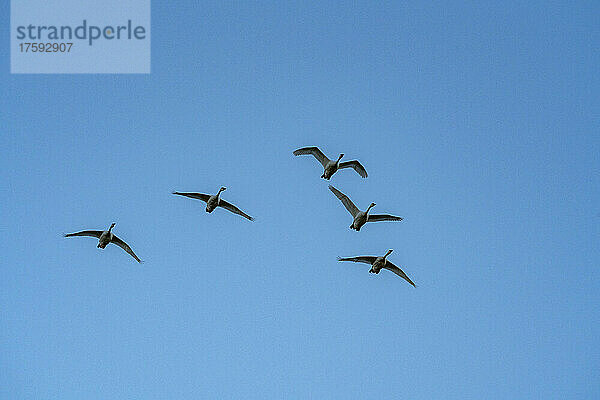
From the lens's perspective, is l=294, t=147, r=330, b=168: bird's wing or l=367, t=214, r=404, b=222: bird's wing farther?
l=294, t=147, r=330, b=168: bird's wing

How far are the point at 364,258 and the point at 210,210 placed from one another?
5.54 m

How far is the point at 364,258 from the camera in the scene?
1241 inches

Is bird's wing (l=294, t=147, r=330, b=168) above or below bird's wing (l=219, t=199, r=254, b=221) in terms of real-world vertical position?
above

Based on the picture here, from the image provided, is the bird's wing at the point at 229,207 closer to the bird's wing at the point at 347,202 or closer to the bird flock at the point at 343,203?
the bird flock at the point at 343,203

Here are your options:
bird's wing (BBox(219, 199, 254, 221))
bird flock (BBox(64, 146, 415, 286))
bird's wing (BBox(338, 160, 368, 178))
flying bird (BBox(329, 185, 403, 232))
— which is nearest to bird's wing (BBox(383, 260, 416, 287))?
bird flock (BBox(64, 146, 415, 286))

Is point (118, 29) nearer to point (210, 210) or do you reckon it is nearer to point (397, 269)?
point (210, 210)

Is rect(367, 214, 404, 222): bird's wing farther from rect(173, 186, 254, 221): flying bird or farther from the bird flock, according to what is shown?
rect(173, 186, 254, 221): flying bird

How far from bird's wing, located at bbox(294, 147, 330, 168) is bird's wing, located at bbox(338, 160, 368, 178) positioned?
22.3 inches

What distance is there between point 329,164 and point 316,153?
2.35 feet

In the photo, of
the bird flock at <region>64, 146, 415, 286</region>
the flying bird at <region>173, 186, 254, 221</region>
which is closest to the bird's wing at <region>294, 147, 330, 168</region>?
the bird flock at <region>64, 146, 415, 286</region>

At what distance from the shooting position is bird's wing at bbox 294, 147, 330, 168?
97.6 ft

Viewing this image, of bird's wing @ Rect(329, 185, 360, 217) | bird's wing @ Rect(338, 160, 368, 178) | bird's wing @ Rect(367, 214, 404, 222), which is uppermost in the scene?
bird's wing @ Rect(338, 160, 368, 178)

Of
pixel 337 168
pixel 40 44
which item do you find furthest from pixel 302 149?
pixel 40 44

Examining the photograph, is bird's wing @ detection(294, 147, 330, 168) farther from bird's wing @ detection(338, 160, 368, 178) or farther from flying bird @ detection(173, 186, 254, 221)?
flying bird @ detection(173, 186, 254, 221)
